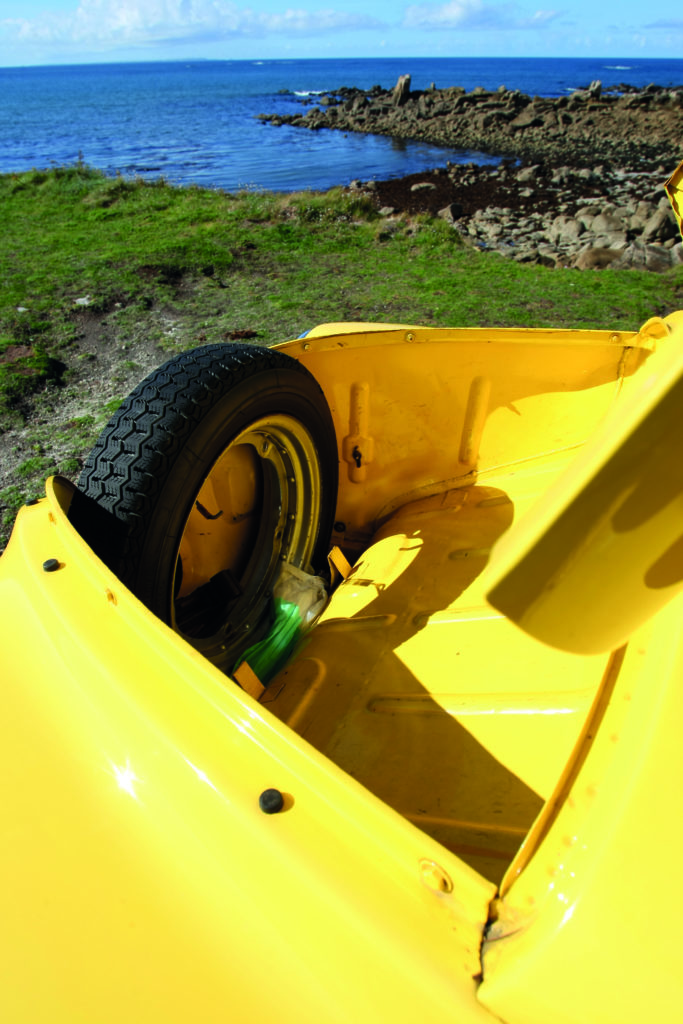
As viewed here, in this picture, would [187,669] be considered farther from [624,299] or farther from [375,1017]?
[624,299]

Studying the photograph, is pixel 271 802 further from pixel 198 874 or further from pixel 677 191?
pixel 677 191

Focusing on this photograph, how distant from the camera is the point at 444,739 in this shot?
1613 millimetres

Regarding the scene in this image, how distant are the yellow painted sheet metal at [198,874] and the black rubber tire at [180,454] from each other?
58 centimetres

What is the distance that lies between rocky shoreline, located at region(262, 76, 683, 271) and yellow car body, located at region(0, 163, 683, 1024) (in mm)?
9728

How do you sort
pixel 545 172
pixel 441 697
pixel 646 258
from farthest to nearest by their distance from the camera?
1. pixel 545 172
2. pixel 646 258
3. pixel 441 697

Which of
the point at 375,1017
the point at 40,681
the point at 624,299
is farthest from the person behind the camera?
the point at 624,299

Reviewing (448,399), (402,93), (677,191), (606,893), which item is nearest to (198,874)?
(606,893)

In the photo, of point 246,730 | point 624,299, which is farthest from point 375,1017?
point 624,299

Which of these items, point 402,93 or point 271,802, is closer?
point 271,802

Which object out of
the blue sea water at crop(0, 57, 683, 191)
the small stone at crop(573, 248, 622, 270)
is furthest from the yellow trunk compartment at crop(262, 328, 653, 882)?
the blue sea water at crop(0, 57, 683, 191)

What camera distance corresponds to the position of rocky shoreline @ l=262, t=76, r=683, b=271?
11.2 m

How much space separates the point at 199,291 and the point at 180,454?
6.45m

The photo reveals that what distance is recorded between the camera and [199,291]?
7.60 m

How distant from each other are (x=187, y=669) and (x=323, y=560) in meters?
1.67
